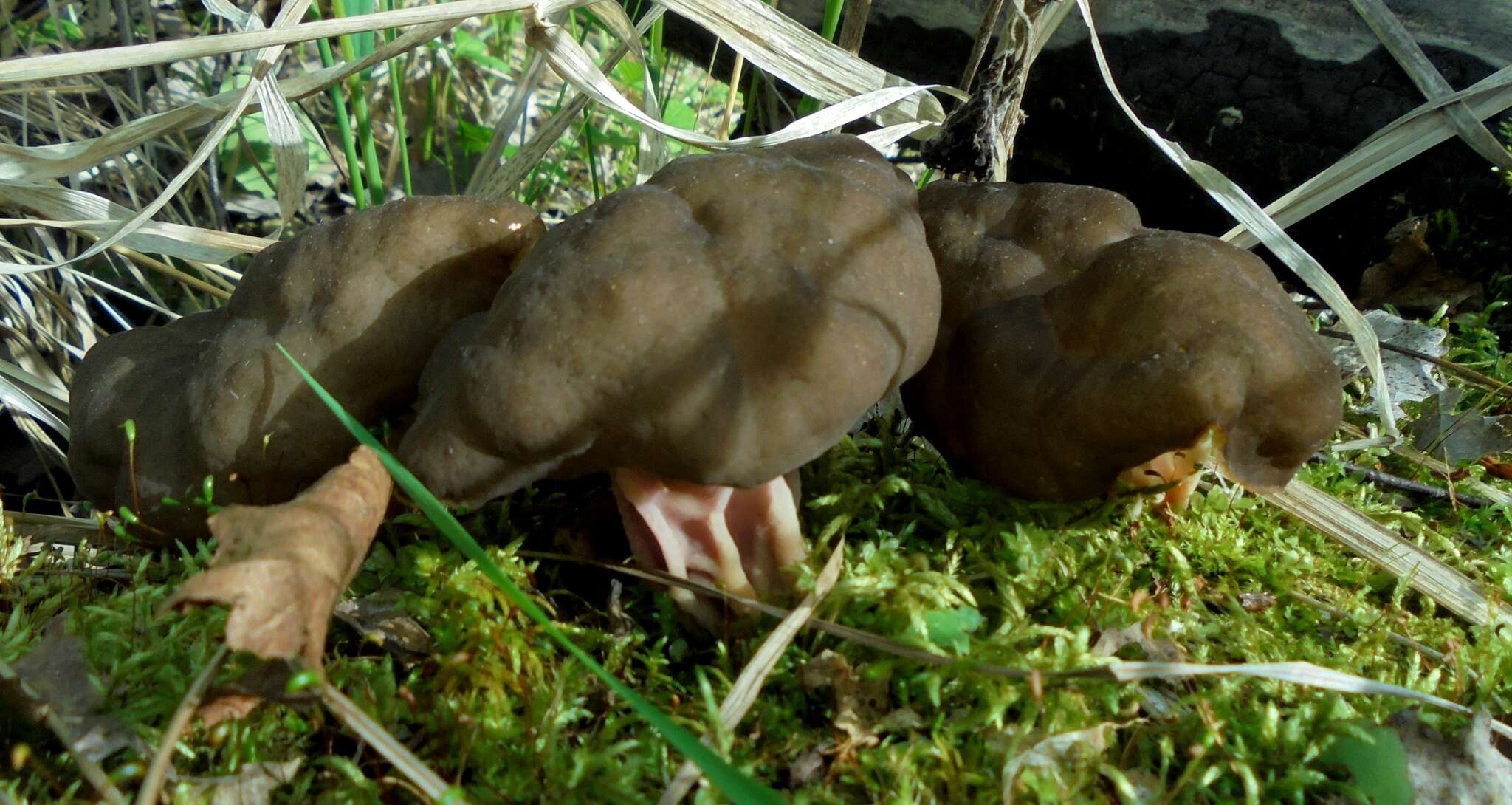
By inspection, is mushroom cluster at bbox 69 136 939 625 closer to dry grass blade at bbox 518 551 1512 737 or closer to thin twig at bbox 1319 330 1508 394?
dry grass blade at bbox 518 551 1512 737

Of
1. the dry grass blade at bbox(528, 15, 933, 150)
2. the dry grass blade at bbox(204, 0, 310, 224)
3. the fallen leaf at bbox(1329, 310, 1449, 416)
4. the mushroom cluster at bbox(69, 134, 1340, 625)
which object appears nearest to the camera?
the mushroom cluster at bbox(69, 134, 1340, 625)

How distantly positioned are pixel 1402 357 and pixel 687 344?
8.23ft

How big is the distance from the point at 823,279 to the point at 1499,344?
278 centimetres

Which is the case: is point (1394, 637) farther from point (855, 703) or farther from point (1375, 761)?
point (855, 703)

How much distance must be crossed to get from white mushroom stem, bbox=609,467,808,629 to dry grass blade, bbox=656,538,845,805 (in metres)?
0.10

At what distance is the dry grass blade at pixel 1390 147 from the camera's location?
9.17 ft

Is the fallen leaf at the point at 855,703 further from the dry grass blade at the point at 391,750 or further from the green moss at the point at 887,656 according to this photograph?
the dry grass blade at the point at 391,750

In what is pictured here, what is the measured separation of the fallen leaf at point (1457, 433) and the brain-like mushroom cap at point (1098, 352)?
115 centimetres

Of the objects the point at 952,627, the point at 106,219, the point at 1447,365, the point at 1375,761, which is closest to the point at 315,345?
the point at 106,219

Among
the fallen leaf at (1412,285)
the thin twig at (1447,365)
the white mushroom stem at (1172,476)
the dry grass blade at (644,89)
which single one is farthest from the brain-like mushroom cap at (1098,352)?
the fallen leaf at (1412,285)

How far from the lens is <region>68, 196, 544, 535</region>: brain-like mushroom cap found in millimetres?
2092

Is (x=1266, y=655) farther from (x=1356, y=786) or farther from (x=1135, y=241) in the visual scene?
(x=1135, y=241)

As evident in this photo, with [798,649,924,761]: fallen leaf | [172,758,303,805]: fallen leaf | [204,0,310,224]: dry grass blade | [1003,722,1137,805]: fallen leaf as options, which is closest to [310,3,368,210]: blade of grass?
[204,0,310,224]: dry grass blade

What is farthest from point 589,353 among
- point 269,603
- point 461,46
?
point 461,46
